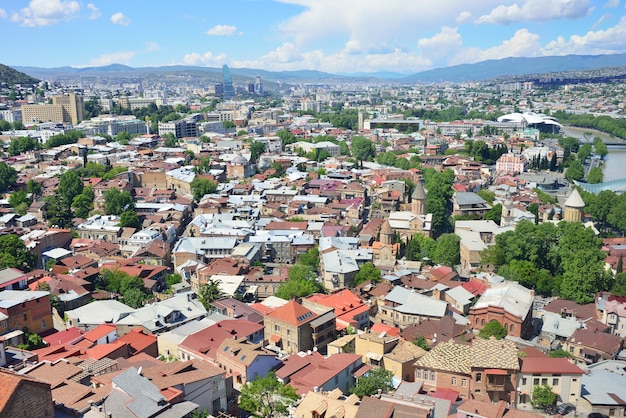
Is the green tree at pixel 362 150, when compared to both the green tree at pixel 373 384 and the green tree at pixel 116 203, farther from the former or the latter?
the green tree at pixel 373 384

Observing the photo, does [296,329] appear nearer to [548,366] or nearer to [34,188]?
[548,366]

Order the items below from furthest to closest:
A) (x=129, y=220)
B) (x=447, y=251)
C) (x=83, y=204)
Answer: (x=83, y=204) → (x=129, y=220) → (x=447, y=251)

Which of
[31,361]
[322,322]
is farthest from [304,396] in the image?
[31,361]

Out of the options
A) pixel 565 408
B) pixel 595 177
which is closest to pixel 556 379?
pixel 565 408

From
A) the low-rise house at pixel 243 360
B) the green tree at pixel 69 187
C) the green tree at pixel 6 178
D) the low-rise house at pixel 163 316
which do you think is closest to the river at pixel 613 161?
the green tree at pixel 69 187

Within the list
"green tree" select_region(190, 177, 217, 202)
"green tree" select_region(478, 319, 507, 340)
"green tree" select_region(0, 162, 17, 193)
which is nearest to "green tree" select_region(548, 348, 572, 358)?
"green tree" select_region(478, 319, 507, 340)

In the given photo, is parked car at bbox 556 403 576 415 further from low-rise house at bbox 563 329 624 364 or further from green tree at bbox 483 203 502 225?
green tree at bbox 483 203 502 225
